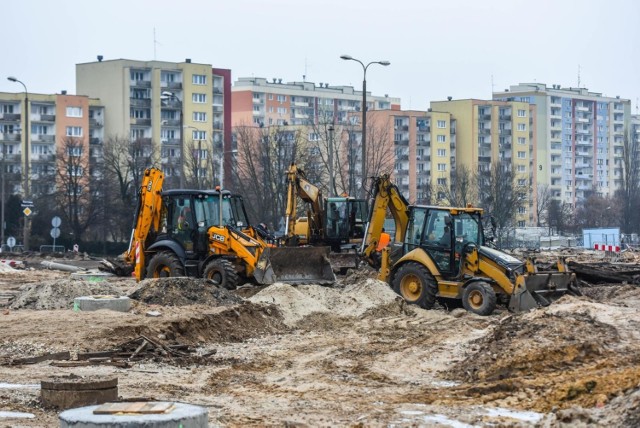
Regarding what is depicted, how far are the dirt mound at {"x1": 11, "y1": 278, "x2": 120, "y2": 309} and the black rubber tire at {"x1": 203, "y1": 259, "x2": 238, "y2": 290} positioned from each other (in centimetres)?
403

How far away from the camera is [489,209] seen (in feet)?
256

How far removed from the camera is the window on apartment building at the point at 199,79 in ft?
354

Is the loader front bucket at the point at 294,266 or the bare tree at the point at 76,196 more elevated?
the bare tree at the point at 76,196

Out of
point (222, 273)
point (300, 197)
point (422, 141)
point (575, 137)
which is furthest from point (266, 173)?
point (575, 137)

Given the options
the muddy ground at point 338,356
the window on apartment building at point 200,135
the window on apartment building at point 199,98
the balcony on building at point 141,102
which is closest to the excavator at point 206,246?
the muddy ground at point 338,356

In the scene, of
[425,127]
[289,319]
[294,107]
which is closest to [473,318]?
[289,319]

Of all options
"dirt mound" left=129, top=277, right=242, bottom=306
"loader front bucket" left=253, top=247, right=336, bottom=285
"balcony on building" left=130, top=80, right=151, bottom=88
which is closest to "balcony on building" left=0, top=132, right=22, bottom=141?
"balcony on building" left=130, top=80, right=151, bottom=88

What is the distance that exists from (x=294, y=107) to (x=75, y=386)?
13827 cm

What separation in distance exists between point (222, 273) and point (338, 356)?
34.3 feet

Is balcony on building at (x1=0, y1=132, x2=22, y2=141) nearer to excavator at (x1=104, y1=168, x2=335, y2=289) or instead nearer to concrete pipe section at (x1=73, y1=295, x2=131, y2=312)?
excavator at (x1=104, y1=168, x2=335, y2=289)

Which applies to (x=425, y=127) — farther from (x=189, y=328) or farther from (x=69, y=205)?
(x=189, y=328)

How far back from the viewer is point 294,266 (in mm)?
28484

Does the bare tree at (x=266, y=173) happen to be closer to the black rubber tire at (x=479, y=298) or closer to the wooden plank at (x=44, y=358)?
the black rubber tire at (x=479, y=298)

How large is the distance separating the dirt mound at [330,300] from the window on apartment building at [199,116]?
83910mm
